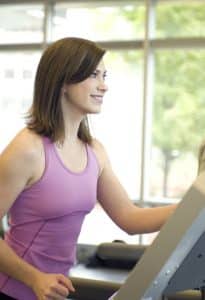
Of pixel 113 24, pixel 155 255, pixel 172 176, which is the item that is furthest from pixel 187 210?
pixel 113 24

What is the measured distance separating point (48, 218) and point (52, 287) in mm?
212

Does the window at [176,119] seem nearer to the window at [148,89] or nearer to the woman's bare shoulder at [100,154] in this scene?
the window at [148,89]

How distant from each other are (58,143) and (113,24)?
406 centimetres

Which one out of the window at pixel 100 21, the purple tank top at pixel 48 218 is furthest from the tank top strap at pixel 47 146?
the window at pixel 100 21

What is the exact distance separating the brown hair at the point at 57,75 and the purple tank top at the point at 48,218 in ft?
0.16

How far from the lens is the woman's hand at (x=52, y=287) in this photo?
111cm

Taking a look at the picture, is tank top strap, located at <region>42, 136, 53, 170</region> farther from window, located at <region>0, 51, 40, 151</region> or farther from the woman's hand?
window, located at <region>0, 51, 40, 151</region>

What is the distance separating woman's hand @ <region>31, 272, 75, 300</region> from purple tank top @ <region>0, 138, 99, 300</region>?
17 centimetres

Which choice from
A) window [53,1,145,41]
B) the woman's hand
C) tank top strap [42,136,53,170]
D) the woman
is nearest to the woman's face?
the woman

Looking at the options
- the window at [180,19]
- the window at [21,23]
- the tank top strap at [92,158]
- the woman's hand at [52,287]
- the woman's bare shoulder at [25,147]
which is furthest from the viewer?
the window at [21,23]

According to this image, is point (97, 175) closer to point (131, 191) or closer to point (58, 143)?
point (58, 143)

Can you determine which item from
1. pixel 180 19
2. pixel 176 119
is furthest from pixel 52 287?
pixel 180 19

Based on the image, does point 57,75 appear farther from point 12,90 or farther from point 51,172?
point 12,90

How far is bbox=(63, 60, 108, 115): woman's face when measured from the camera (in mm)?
1314
